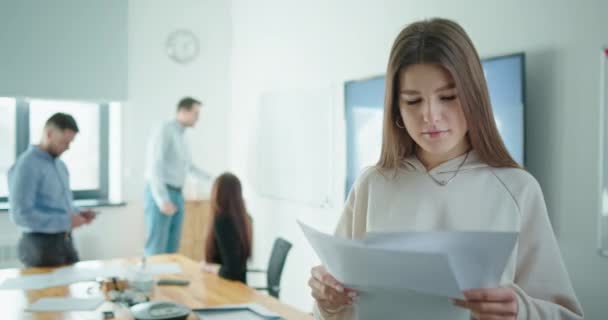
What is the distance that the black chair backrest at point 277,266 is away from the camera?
3043mm

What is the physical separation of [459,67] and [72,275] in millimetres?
2448

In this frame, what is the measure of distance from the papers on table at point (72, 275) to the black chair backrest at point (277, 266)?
0.52 m

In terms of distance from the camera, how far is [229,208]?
2.99 meters

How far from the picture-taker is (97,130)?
196 inches

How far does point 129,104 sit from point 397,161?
424 cm

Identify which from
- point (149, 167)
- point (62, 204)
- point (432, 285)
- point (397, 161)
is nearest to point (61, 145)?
point (62, 204)

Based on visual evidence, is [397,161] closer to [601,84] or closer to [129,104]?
[601,84]

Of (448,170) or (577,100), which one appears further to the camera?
(577,100)

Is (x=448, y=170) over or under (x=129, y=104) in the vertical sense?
under

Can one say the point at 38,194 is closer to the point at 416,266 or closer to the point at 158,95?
the point at 158,95

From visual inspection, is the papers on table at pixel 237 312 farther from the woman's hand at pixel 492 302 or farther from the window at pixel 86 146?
the window at pixel 86 146

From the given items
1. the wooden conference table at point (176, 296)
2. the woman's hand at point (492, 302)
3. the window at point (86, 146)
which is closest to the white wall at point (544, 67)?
the wooden conference table at point (176, 296)

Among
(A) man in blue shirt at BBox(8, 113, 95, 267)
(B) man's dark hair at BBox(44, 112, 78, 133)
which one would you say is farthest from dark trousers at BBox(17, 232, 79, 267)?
(B) man's dark hair at BBox(44, 112, 78, 133)

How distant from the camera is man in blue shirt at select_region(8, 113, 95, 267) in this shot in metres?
3.13
